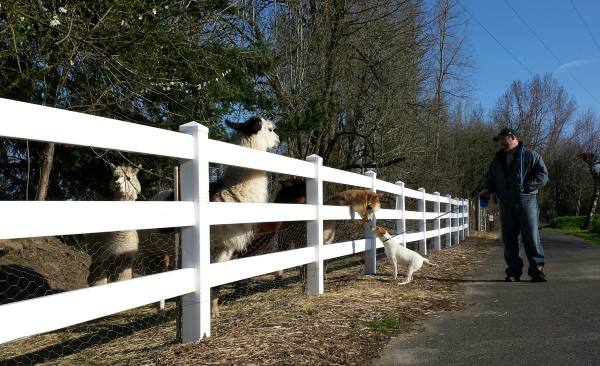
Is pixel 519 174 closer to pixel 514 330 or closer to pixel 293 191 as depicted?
pixel 293 191

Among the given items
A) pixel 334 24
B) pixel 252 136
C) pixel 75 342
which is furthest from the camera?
pixel 334 24

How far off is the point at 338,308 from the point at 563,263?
224 inches

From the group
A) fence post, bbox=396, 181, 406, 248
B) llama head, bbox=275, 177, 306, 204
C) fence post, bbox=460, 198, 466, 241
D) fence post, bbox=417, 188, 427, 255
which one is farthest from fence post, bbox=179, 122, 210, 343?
fence post, bbox=460, 198, 466, 241

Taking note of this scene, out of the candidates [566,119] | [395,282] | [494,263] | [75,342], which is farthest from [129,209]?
[566,119]

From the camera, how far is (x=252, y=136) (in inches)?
252

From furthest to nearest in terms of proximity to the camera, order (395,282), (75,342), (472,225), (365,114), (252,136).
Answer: (472,225) < (365,114) < (395,282) < (252,136) < (75,342)

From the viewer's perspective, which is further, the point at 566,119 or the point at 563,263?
the point at 566,119

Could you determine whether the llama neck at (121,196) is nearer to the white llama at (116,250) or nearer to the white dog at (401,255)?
the white llama at (116,250)

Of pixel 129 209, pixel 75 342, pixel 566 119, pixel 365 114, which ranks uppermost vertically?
pixel 566 119

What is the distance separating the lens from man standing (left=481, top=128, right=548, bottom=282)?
7559 mm

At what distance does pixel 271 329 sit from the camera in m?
4.76

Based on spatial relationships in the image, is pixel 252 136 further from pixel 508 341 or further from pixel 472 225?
pixel 472 225

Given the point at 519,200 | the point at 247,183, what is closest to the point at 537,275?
the point at 519,200

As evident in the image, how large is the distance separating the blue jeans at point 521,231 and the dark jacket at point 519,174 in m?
0.10
